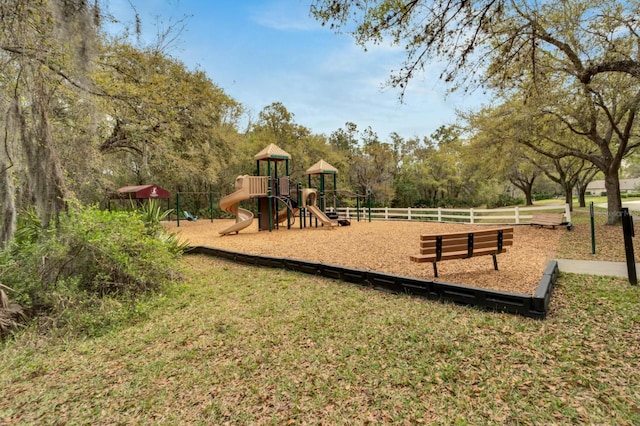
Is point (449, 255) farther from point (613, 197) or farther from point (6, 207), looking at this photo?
point (613, 197)

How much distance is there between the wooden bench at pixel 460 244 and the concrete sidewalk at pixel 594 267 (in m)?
1.26

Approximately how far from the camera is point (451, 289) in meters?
4.06

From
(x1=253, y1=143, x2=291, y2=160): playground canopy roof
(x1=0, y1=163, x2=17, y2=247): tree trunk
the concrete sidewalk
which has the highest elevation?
(x1=253, y1=143, x2=291, y2=160): playground canopy roof

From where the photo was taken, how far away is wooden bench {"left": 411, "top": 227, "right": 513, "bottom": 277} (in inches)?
183

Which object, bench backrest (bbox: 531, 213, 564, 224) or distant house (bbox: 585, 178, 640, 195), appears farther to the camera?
distant house (bbox: 585, 178, 640, 195)

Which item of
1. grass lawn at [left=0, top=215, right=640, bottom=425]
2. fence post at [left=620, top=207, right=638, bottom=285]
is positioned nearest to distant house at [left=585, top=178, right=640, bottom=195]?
fence post at [left=620, top=207, right=638, bottom=285]

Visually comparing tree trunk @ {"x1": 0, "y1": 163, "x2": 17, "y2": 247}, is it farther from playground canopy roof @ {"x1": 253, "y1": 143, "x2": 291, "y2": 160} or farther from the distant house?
the distant house

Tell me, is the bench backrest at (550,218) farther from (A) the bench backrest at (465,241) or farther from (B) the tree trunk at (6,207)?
(B) the tree trunk at (6,207)

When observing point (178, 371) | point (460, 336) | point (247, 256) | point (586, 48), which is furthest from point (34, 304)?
point (586, 48)

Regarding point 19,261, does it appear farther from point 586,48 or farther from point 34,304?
point 586,48

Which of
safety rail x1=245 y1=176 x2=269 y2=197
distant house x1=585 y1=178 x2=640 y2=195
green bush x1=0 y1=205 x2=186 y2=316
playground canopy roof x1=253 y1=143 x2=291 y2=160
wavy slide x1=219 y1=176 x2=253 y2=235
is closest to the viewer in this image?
green bush x1=0 y1=205 x2=186 y2=316

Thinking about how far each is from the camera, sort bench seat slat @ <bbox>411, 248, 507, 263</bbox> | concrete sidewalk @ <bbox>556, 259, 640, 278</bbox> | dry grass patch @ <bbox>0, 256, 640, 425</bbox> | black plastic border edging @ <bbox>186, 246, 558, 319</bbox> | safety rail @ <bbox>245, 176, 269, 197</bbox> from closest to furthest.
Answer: dry grass patch @ <bbox>0, 256, 640, 425</bbox>, black plastic border edging @ <bbox>186, 246, 558, 319</bbox>, bench seat slat @ <bbox>411, 248, 507, 263</bbox>, concrete sidewalk @ <bbox>556, 259, 640, 278</bbox>, safety rail @ <bbox>245, 176, 269, 197</bbox>

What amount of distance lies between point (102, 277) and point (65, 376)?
5.55 feet

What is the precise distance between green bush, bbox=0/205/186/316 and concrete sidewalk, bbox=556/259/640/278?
22.6 ft
